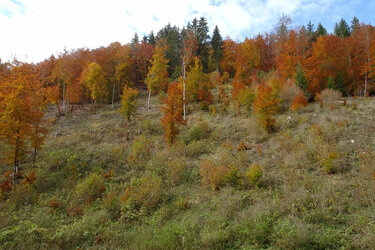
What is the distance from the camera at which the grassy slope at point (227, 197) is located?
5590mm

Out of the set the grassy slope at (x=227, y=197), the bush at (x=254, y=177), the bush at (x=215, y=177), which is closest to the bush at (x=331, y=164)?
the grassy slope at (x=227, y=197)

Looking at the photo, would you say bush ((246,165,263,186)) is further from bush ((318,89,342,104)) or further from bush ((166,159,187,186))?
bush ((318,89,342,104))

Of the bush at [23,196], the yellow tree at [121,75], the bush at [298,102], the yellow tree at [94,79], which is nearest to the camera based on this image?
the bush at [23,196]

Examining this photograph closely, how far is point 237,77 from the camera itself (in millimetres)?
28812

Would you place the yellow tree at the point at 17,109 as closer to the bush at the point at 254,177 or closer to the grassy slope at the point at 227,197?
the grassy slope at the point at 227,197

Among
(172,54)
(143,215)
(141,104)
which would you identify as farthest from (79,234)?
(172,54)

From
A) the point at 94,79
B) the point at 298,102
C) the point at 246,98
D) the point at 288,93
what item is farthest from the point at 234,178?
the point at 94,79

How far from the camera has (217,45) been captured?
39.2 m

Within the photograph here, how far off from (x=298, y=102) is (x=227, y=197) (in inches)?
562

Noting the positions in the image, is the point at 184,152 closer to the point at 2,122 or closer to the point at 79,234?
the point at 79,234

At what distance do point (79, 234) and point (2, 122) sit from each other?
8672mm

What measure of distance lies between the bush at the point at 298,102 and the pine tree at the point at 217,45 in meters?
22.5

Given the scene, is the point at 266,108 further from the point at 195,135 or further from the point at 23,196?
the point at 23,196

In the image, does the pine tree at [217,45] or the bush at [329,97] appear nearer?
the bush at [329,97]
